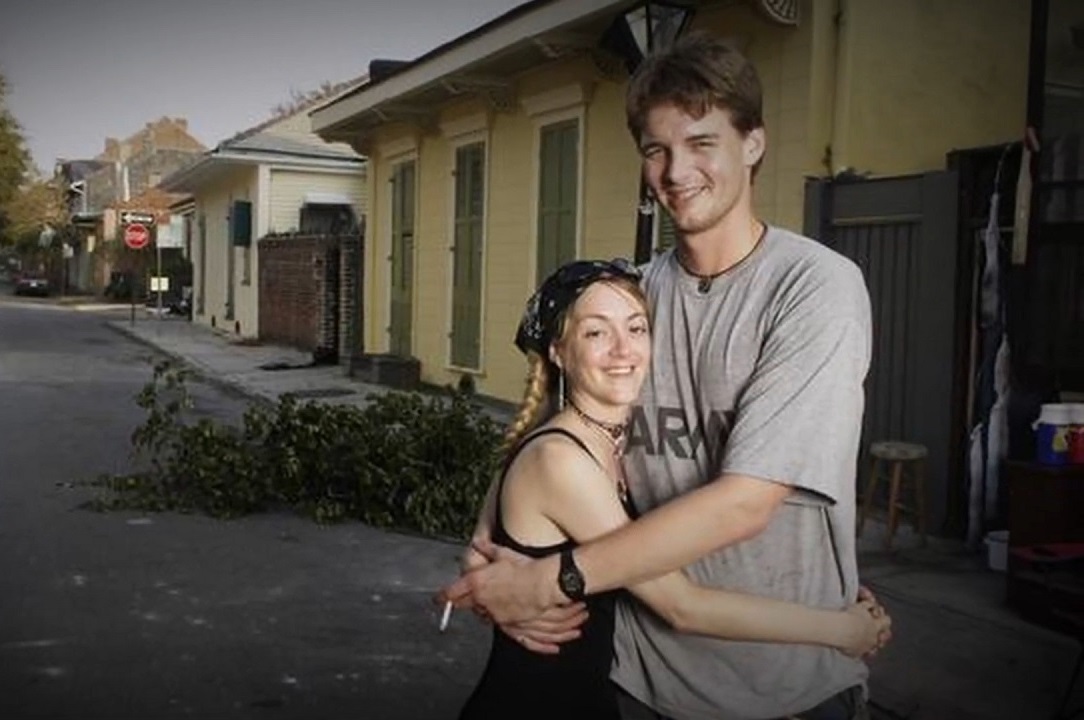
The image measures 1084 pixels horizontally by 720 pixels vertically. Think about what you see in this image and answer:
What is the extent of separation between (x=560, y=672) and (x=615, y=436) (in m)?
0.42

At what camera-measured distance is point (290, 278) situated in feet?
75.3

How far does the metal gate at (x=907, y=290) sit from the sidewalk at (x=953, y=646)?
28.4 inches

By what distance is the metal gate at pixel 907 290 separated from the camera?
719cm

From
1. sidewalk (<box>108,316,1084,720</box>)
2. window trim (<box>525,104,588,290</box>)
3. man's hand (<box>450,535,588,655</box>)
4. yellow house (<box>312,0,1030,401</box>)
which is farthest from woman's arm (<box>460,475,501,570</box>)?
window trim (<box>525,104,588,290</box>)

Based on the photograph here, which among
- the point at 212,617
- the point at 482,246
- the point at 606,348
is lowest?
the point at 212,617

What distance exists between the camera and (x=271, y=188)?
25.8m

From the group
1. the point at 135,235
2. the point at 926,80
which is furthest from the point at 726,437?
the point at 135,235

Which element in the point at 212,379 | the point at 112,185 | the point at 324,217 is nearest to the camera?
the point at 212,379

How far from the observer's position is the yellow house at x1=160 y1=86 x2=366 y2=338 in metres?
25.5

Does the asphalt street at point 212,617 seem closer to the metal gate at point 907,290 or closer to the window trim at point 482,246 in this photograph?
the metal gate at point 907,290

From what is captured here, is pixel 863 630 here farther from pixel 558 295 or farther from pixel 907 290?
pixel 907 290

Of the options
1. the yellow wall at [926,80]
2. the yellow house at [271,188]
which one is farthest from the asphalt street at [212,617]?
the yellow house at [271,188]

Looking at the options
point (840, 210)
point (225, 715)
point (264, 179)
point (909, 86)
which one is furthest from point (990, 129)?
point (264, 179)

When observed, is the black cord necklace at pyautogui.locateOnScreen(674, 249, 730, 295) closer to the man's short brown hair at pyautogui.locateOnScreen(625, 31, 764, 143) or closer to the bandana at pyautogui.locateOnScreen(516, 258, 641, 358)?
the bandana at pyautogui.locateOnScreen(516, 258, 641, 358)
